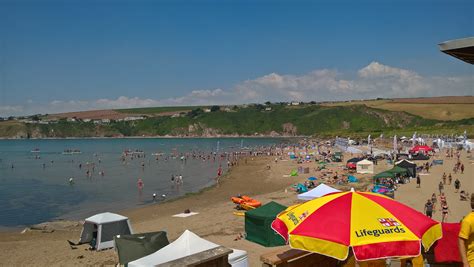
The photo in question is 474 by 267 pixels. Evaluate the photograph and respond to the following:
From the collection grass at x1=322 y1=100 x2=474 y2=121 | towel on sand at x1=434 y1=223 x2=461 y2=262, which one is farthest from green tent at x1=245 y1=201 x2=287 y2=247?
Answer: grass at x1=322 y1=100 x2=474 y2=121

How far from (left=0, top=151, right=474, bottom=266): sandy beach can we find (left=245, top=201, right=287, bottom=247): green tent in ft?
0.97

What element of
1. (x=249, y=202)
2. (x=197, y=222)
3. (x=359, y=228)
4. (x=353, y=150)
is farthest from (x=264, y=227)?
(x=353, y=150)

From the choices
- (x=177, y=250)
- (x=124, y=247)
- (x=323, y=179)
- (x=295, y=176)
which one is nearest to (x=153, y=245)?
(x=124, y=247)

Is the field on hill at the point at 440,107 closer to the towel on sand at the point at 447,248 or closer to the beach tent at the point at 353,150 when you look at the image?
the beach tent at the point at 353,150

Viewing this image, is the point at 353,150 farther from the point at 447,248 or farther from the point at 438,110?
the point at 438,110

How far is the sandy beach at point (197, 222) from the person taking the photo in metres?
16.0

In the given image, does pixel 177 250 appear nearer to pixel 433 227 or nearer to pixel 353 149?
pixel 433 227

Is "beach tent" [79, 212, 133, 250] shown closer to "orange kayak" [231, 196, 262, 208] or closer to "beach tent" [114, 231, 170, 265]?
"beach tent" [114, 231, 170, 265]

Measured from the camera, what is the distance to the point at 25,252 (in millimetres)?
17641

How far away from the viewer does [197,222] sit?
71.7ft

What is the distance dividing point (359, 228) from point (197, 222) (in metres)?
17.9

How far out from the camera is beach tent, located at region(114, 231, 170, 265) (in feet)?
40.4

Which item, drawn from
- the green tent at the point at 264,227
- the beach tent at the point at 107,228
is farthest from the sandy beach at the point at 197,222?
the beach tent at the point at 107,228

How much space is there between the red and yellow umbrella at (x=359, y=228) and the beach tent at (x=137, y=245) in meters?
8.25
